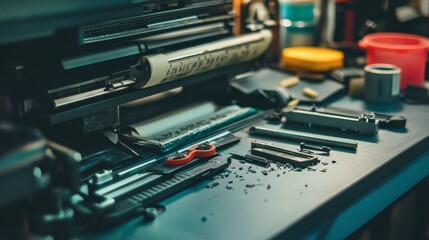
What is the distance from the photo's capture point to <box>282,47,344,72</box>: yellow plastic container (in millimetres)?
2064

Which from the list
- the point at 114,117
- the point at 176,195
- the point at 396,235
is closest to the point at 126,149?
the point at 114,117

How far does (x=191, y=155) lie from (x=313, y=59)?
2.73ft

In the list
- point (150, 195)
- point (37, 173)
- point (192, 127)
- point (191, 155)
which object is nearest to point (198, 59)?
point (192, 127)

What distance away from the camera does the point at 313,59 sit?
81.2 inches

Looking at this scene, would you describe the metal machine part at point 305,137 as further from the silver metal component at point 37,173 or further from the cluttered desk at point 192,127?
the silver metal component at point 37,173

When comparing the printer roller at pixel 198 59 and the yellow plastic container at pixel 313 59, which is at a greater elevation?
the printer roller at pixel 198 59

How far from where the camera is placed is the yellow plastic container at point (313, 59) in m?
2.06

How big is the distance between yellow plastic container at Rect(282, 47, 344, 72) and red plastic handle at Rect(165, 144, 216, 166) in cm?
73

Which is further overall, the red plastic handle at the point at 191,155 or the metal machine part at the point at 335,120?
the metal machine part at the point at 335,120

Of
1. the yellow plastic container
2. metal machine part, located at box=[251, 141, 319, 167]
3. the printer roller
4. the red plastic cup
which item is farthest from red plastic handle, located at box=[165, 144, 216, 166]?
the red plastic cup

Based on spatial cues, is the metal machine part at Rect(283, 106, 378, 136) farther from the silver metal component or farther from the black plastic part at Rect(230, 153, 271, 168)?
the silver metal component

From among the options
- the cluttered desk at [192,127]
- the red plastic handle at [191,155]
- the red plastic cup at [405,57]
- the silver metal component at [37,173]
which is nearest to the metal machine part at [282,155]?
the cluttered desk at [192,127]

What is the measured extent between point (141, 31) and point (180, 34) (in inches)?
6.7

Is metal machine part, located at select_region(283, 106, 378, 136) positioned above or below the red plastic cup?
below
